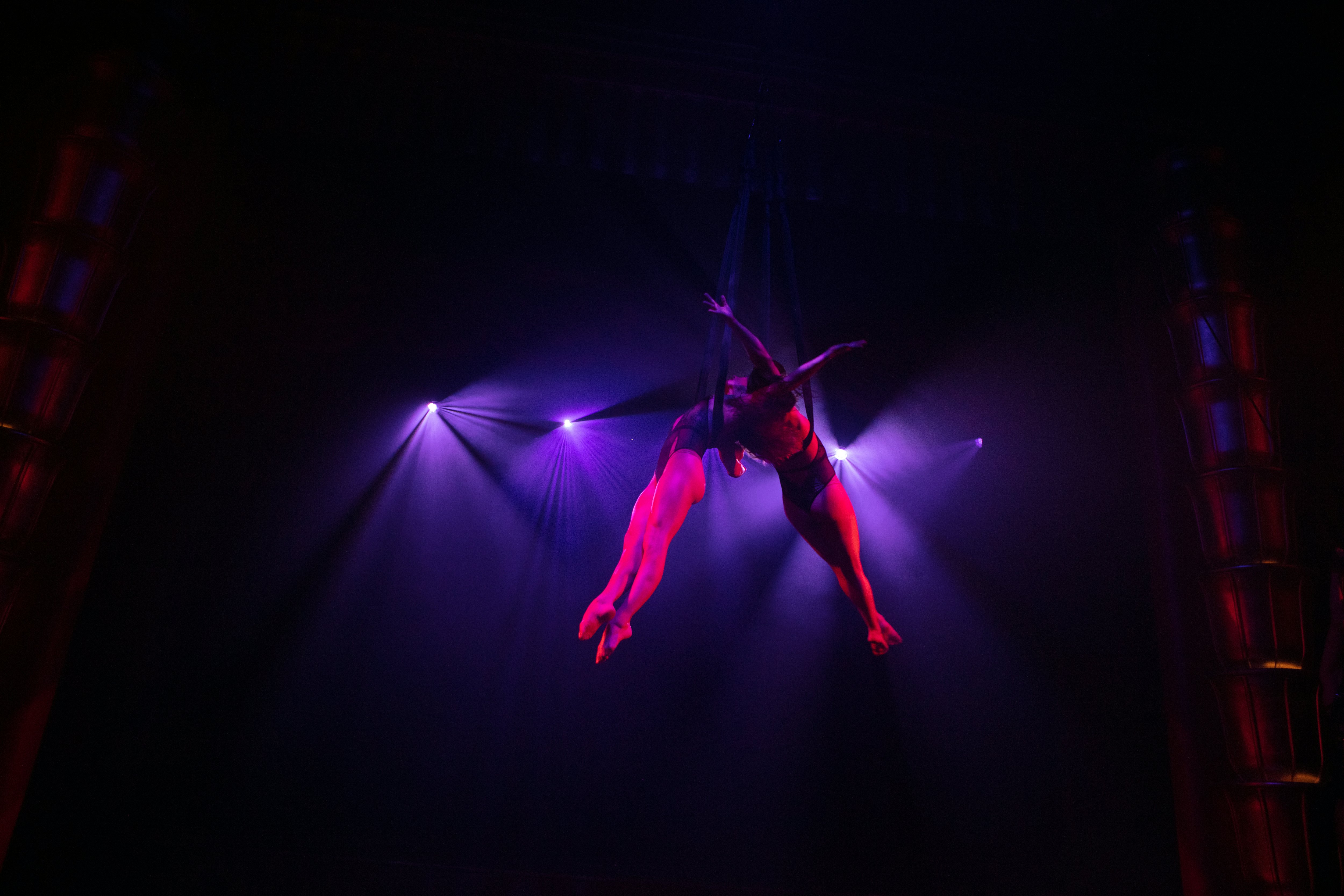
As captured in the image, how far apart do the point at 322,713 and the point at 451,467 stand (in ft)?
6.12

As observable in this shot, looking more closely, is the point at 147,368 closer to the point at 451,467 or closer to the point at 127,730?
the point at 127,730

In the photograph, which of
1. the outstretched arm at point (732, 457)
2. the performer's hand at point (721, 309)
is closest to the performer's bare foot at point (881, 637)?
the outstretched arm at point (732, 457)

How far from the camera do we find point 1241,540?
347 centimetres

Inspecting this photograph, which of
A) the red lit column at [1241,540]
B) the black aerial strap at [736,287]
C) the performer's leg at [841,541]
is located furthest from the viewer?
the red lit column at [1241,540]

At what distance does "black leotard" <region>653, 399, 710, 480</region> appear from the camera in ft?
9.69

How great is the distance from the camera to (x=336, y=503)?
491 cm

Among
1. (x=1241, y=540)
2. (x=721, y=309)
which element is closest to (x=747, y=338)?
(x=721, y=309)

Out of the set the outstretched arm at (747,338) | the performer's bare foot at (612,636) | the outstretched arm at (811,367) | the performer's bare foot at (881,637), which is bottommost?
the performer's bare foot at (612,636)

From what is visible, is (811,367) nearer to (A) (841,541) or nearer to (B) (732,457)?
(B) (732,457)

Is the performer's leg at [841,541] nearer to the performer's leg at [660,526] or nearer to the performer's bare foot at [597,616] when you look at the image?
the performer's leg at [660,526]

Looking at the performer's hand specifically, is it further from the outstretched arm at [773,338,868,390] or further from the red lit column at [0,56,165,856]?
the red lit column at [0,56,165,856]

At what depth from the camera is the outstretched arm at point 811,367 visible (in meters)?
2.57

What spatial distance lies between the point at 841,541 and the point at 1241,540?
2.11 m

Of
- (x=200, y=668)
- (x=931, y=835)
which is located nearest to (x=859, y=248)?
(x=931, y=835)
